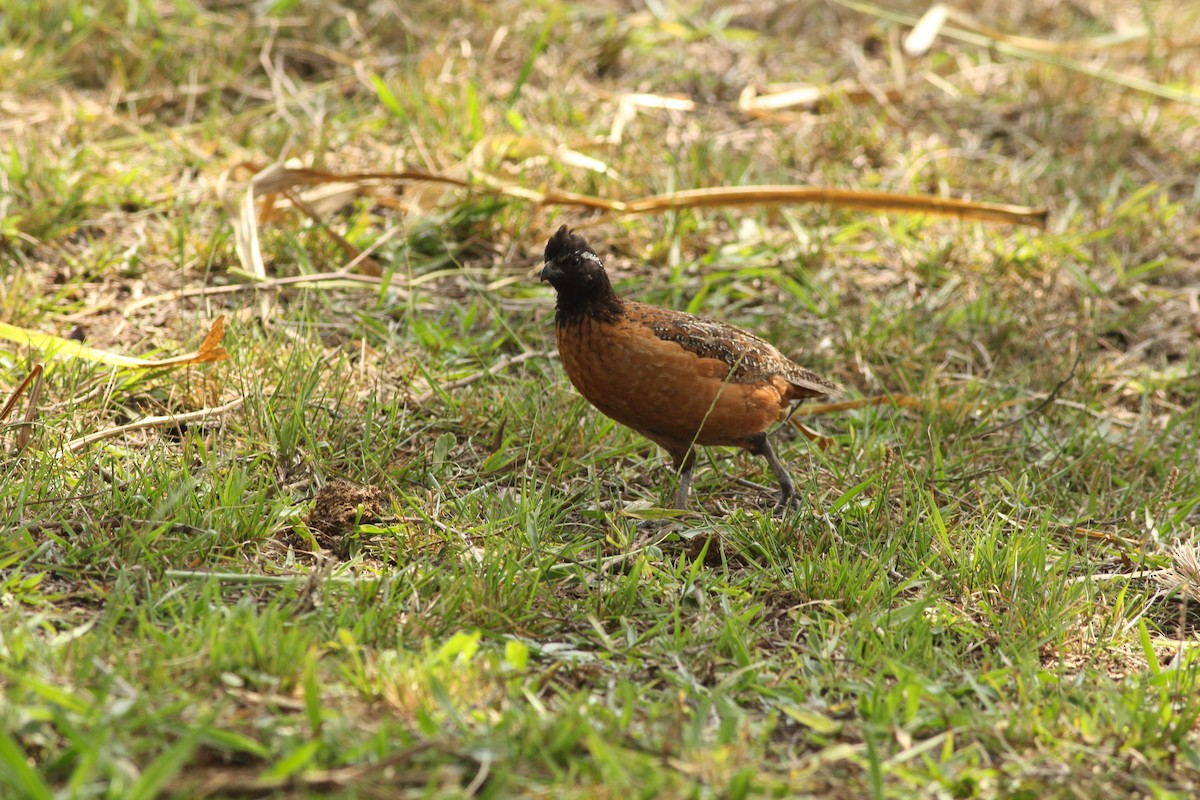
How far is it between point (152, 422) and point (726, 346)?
7.35ft

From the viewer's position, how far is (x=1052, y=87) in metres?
8.58

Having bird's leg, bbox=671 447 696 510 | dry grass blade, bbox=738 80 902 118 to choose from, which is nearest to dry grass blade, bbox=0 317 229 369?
bird's leg, bbox=671 447 696 510

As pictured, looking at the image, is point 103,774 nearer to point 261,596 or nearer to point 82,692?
point 82,692

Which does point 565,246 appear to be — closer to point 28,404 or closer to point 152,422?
point 152,422

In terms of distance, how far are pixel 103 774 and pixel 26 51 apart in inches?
226

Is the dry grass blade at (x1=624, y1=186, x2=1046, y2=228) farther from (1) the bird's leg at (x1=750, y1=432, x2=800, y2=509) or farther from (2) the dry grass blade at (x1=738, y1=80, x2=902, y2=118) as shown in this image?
(1) the bird's leg at (x1=750, y1=432, x2=800, y2=509)

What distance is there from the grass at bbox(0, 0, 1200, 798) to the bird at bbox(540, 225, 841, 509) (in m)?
0.32

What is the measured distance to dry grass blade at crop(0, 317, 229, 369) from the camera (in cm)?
479

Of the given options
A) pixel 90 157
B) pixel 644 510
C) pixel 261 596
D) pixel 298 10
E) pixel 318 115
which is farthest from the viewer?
pixel 298 10

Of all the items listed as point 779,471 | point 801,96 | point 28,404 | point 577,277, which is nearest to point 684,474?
point 779,471

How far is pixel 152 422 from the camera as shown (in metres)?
4.64

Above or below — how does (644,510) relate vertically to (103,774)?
below

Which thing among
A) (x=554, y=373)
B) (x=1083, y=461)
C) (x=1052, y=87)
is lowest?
(x=1083, y=461)

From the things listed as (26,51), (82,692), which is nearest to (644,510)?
(82,692)
